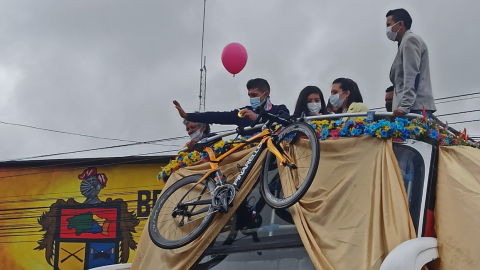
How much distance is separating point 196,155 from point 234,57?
9.03 feet

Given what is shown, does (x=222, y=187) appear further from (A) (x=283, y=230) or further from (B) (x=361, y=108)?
(B) (x=361, y=108)

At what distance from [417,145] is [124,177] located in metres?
13.6

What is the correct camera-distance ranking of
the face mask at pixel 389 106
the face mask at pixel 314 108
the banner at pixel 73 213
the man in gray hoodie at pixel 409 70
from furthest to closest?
the banner at pixel 73 213, the face mask at pixel 389 106, the face mask at pixel 314 108, the man in gray hoodie at pixel 409 70

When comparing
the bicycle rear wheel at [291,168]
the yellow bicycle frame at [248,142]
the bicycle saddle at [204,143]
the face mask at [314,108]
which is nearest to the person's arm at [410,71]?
the bicycle rear wheel at [291,168]

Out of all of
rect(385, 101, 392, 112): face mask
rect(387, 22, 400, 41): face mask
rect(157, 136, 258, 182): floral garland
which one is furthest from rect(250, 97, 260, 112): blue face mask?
rect(385, 101, 392, 112): face mask

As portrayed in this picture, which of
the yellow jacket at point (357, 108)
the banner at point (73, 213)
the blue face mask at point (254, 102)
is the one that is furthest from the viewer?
the banner at point (73, 213)

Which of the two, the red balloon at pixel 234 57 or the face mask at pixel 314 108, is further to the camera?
the red balloon at pixel 234 57

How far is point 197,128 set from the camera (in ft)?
21.0

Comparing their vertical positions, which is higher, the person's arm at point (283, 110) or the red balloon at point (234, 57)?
the red balloon at point (234, 57)

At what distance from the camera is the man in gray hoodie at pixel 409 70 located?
4.84 meters

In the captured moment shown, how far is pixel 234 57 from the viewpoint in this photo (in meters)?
7.84

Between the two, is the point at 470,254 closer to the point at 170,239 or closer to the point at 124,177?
the point at 170,239

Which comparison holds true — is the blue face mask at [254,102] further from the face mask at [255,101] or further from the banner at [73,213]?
the banner at [73,213]

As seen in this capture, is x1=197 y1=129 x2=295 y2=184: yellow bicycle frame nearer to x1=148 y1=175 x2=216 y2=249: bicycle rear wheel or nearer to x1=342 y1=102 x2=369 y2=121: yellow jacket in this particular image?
x1=148 y1=175 x2=216 y2=249: bicycle rear wheel
